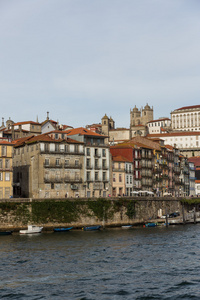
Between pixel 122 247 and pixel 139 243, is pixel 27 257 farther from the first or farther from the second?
pixel 139 243

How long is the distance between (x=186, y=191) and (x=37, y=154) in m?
72.2

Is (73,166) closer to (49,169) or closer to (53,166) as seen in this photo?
(53,166)

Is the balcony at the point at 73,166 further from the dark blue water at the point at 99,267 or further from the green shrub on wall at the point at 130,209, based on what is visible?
the dark blue water at the point at 99,267

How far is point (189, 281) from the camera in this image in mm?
47656

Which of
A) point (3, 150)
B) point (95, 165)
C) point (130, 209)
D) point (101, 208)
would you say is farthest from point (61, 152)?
point (130, 209)

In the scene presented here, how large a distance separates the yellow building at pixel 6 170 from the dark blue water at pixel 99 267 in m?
19.0

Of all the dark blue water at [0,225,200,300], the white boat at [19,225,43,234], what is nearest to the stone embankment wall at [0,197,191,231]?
the white boat at [19,225,43,234]

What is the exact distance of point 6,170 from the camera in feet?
327

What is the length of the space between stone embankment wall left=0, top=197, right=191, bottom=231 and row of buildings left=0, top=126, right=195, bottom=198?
34.4 ft

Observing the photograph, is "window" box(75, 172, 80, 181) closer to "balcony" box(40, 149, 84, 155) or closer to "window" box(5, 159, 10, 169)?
"balcony" box(40, 149, 84, 155)

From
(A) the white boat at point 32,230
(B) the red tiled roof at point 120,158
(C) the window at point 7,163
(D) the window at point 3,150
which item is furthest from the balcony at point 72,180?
(A) the white boat at point 32,230

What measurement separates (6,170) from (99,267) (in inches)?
1934

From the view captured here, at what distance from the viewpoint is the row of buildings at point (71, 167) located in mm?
103938

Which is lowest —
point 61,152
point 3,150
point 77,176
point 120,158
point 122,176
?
point 77,176
